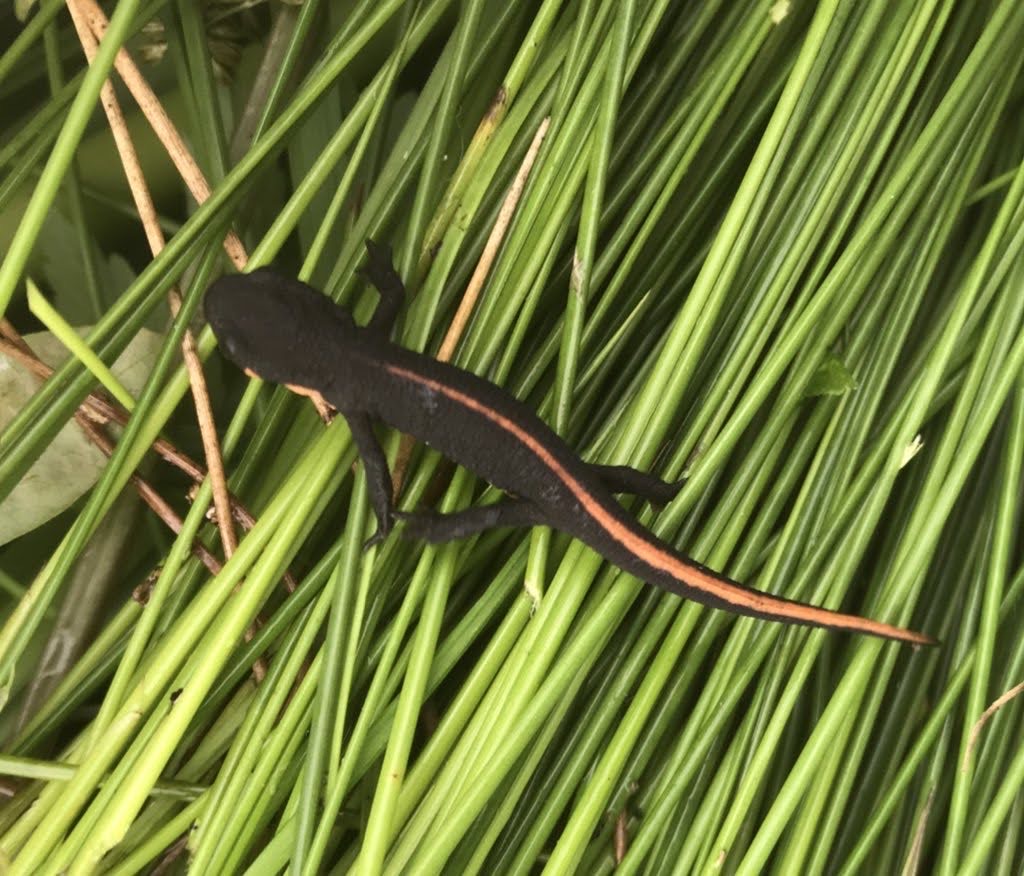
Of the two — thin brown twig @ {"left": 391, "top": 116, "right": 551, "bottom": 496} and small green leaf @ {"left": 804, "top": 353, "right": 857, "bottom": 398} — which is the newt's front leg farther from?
small green leaf @ {"left": 804, "top": 353, "right": 857, "bottom": 398}

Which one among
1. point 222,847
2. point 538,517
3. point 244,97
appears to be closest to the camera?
point 222,847

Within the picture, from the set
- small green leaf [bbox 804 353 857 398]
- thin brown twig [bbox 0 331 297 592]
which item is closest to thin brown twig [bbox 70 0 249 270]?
thin brown twig [bbox 0 331 297 592]

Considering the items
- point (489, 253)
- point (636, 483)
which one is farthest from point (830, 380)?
point (489, 253)

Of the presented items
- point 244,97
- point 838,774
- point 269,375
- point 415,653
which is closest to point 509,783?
point 415,653

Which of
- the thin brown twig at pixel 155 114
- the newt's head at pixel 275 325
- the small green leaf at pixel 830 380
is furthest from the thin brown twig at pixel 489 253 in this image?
the small green leaf at pixel 830 380

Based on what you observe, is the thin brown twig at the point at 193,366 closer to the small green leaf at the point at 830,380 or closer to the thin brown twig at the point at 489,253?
the thin brown twig at the point at 489,253

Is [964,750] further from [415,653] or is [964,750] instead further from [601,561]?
[415,653]

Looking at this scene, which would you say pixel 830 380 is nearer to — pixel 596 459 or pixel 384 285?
pixel 596 459
